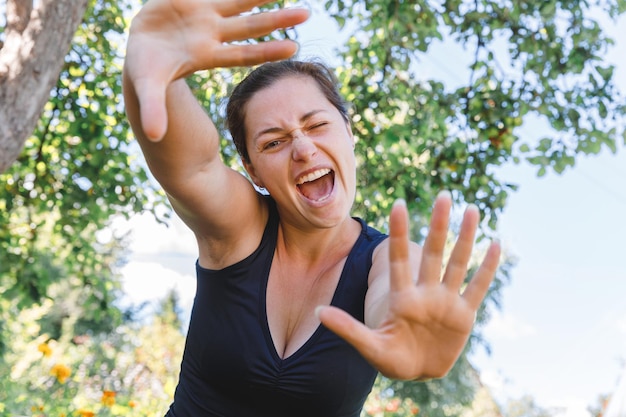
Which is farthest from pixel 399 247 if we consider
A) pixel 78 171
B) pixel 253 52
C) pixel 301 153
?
pixel 78 171

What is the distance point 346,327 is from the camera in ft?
3.86

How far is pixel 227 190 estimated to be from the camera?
1614mm

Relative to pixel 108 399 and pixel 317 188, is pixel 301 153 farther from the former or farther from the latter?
pixel 108 399

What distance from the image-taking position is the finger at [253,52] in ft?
4.35

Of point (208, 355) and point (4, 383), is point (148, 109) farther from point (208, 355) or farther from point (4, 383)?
point (4, 383)

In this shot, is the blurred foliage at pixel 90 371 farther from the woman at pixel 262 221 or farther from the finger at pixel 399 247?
the finger at pixel 399 247

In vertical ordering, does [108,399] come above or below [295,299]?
below

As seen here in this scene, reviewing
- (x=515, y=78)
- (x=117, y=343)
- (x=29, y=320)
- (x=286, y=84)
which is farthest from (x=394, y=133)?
(x=117, y=343)

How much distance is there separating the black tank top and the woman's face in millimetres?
130

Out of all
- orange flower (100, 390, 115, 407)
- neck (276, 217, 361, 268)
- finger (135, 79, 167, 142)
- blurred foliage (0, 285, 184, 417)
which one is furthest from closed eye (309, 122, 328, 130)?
orange flower (100, 390, 115, 407)

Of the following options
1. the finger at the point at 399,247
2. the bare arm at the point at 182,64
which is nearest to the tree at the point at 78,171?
the bare arm at the point at 182,64

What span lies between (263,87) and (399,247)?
29.2 inches

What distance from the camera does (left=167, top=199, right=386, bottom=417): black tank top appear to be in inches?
66.5

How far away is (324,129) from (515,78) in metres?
3.38
